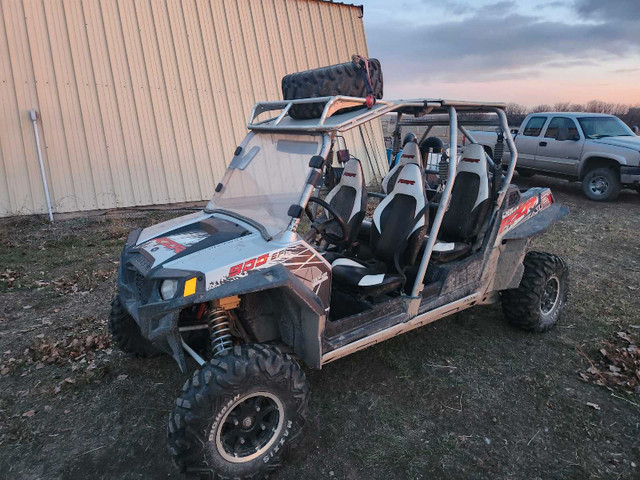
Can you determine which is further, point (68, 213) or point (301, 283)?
point (68, 213)

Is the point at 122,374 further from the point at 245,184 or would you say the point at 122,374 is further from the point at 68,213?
the point at 68,213

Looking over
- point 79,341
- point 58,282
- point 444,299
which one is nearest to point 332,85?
point 444,299

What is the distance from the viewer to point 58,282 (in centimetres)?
567

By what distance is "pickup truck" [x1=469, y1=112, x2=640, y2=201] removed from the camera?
990 cm

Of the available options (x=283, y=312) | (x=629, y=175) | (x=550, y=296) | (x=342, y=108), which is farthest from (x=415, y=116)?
(x=629, y=175)

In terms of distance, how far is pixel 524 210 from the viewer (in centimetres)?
434

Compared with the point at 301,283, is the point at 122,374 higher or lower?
lower

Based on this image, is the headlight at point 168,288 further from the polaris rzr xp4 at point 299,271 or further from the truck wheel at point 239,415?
the truck wheel at point 239,415

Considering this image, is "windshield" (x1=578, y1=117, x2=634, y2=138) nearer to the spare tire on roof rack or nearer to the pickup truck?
the pickup truck

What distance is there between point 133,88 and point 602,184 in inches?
412

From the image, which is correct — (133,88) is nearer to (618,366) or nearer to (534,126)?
(618,366)

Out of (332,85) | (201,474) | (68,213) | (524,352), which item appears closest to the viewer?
(201,474)

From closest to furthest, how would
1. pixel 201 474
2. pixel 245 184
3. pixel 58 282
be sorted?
pixel 201 474, pixel 245 184, pixel 58 282

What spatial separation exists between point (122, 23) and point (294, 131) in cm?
771
